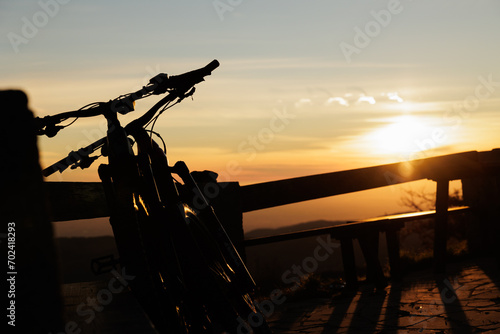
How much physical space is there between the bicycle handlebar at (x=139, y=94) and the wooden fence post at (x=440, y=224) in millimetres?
4541

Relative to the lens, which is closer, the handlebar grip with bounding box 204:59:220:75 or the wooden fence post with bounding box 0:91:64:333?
the wooden fence post with bounding box 0:91:64:333

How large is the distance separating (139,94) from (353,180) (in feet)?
14.2

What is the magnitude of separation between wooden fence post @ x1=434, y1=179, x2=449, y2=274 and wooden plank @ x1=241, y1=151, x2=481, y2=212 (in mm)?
147

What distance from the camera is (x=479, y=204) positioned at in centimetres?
879

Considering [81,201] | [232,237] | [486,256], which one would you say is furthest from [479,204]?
[81,201]

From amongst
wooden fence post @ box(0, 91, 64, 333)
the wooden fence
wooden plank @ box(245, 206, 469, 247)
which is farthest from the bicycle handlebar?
wooden plank @ box(245, 206, 469, 247)

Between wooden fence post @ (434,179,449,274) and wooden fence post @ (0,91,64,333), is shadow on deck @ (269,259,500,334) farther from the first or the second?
wooden fence post @ (0,91,64,333)

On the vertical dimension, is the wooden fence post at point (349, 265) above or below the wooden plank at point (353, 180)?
below

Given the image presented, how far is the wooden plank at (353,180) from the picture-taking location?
7531 millimetres

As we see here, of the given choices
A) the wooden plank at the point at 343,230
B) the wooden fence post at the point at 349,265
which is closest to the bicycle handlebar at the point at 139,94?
the wooden plank at the point at 343,230

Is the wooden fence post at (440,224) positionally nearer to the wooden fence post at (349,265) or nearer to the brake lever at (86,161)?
the wooden fence post at (349,265)

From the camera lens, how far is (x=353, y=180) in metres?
7.92

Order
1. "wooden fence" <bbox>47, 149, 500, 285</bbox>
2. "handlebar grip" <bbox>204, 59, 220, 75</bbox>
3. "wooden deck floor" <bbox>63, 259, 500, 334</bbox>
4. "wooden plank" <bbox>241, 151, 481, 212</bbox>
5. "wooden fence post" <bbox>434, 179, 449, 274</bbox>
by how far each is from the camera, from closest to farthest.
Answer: "handlebar grip" <bbox>204, 59, 220, 75</bbox>
"wooden deck floor" <bbox>63, 259, 500, 334</bbox>
"wooden fence" <bbox>47, 149, 500, 285</bbox>
"wooden plank" <bbox>241, 151, 481, 212</bbox>
"wooden fence post" <bbox>434, 179, 449, 274</bbox>

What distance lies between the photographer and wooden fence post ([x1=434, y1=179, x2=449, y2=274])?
7.88 meters
